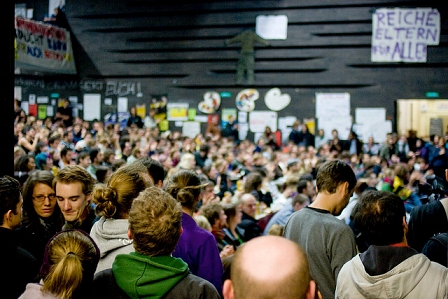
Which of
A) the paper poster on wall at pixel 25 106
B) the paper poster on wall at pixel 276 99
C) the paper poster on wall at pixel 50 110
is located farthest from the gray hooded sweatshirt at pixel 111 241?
the paper poster on wall at pixel 25 106

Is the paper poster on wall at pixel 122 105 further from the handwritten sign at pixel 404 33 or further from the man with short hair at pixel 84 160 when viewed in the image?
the man with short hair at pixel 84 160

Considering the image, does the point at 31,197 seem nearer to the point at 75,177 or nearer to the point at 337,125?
the point at 75,177

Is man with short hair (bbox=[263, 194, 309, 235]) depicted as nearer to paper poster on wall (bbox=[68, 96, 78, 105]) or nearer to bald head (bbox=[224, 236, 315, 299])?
bald head (bbox=[224, 236, 315, 299])

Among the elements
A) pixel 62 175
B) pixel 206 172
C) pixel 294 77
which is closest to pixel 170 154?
pixel 206 172

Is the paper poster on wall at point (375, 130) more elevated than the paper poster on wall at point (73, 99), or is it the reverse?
the paper poster on wall at point (73, 99)

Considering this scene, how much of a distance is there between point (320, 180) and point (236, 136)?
13894 mm

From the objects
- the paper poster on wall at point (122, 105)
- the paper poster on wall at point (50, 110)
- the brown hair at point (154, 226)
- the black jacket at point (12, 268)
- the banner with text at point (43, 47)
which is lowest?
the black jacket at point (12, 268)

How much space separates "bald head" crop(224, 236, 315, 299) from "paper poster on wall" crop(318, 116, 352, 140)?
15087 millimetres

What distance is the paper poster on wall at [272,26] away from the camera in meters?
16.8

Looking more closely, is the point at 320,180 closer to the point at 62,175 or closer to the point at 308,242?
the point at 308,242

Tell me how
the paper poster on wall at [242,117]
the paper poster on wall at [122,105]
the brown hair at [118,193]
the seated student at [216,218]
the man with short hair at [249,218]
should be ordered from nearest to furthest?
the brown hair at [118,193] → the seated student at [216,218] → the man with short hair at [249,218] → the paper poster on wall at [242,117] → the paper poster on wall at [122,105]

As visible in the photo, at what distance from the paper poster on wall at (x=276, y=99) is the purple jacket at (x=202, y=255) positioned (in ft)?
47.1

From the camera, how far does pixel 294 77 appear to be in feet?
55.3

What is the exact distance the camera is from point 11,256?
8.13 ft
